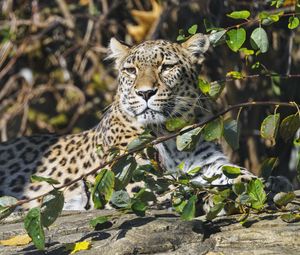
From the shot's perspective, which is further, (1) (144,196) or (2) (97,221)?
(1) (144,196)

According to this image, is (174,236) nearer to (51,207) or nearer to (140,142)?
(140,142)

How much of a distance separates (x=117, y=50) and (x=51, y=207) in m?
2.83

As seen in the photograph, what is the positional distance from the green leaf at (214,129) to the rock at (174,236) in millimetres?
565

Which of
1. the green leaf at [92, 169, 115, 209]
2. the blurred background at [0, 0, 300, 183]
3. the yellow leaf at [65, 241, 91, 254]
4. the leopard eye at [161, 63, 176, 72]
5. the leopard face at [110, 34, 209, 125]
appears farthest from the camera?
the blurred background at [0, 0, 300, 183]

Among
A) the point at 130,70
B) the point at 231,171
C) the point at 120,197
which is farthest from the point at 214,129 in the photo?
the point at 130,70

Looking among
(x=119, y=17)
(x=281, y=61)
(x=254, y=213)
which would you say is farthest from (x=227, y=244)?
(x=119, y=17)

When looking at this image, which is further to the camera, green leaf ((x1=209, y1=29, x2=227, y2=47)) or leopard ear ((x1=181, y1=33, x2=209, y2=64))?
leopard ear ((x1=181, y1=33, x2=209, y2=64))

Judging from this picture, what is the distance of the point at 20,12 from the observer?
13148mm

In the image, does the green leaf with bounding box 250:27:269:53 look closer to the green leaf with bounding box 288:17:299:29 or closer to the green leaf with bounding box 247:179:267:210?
the green leaf with bounding box 288:17:299:29

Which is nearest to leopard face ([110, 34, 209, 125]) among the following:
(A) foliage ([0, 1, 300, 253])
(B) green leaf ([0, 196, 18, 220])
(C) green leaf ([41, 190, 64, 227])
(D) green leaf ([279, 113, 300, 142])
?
(A) foliage ([0, 1, 300, 253])

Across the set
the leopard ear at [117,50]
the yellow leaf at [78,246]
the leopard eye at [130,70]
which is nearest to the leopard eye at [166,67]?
the leopard eye at [130,70]

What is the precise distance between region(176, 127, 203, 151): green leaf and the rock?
47 centimetres

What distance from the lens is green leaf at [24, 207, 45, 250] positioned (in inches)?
231

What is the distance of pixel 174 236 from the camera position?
19.9 ft
